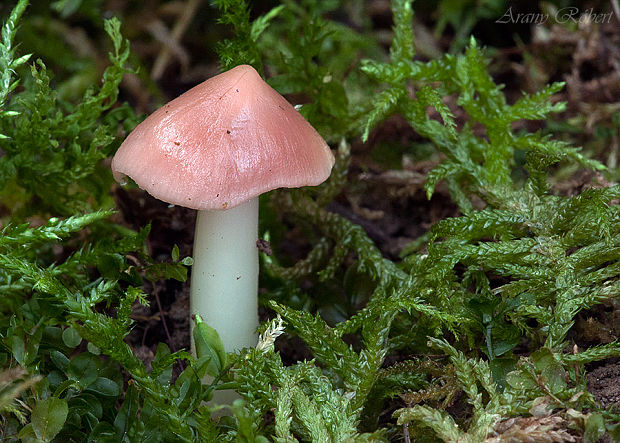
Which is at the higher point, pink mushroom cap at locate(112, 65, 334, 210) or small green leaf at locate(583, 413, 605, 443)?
pink mushroom cap at locate(112, 65, 334, 210)

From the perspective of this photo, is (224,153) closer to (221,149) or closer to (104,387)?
(221,149)

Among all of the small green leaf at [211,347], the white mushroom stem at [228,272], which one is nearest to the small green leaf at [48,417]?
the small green leaf at [211,347]

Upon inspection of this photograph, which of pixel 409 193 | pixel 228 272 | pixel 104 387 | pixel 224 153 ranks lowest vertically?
pixel 409 193

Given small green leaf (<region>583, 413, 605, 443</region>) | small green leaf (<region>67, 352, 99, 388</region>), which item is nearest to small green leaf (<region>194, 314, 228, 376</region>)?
small green leaf (<region>67, 352, 99, 388</region>)

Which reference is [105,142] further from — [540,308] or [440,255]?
[540,308]

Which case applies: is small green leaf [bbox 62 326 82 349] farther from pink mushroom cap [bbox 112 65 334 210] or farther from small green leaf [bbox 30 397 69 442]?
pink mushroom cap [bbox 112 65 334 210]

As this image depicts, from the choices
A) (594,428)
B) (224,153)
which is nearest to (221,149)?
(224,153)

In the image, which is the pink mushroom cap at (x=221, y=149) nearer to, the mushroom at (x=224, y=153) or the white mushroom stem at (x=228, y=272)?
the mushroom at (x=224, y=153)
